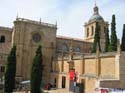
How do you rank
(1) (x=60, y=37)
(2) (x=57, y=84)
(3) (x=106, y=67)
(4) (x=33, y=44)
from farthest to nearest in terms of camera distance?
(1) (x=60, y=37), (4) (x=33, y=44), (2) (x=57, y=84), (3) (x=106, y=67)

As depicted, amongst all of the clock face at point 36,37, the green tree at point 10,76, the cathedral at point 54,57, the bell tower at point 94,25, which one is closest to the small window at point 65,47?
the cathedral at point 54,57

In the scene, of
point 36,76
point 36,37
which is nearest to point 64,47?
point 36,37

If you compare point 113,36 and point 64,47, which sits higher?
point 113,36

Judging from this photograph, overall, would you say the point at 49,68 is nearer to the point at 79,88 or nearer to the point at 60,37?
the point at 60,37

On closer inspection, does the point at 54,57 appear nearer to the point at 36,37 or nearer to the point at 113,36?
the point at 36,37

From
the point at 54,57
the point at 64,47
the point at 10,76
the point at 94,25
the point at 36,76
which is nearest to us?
the point at 36,76

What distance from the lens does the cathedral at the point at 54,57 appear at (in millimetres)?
36853

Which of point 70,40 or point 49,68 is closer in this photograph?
point 49,68

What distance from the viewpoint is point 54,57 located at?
174 ft

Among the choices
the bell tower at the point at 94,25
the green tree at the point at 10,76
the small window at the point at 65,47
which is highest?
the bell tower at the point at 94,25

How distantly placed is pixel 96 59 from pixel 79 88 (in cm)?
540

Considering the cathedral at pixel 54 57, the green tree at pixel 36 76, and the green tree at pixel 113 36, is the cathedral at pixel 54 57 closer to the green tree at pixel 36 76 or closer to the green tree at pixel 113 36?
the green tree at pixel 113 36

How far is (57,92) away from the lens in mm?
39469

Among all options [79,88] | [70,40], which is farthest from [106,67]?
[70,40]
